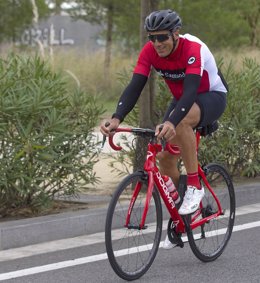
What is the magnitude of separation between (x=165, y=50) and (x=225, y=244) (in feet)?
5.81

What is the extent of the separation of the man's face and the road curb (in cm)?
209

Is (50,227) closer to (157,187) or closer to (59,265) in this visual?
(59,265)

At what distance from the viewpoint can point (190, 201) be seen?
663 centimetres

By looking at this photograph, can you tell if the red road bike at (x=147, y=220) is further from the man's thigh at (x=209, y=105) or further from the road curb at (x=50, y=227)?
the road curb at (x=50, y=227)

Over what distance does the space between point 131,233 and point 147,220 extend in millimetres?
199

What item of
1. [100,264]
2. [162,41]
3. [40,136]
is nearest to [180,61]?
[162,41]

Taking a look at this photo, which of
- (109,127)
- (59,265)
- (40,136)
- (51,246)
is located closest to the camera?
(109,127)

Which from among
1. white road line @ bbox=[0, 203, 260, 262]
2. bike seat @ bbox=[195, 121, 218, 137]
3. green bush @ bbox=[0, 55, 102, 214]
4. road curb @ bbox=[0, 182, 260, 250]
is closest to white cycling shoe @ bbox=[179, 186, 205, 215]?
bike seat @ bbox=[195, 121, 218, 137]

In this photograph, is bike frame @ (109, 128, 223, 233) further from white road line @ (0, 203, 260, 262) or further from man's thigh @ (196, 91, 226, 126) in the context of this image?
white road line @ (0, 203, 260, 262)

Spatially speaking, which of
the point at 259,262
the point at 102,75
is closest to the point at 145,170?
the point at 259,262

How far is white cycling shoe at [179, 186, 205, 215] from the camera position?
6.60 meters

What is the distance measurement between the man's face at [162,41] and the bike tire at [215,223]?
1140 mm

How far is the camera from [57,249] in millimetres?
7465

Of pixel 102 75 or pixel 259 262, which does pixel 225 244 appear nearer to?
pixel 259 262
